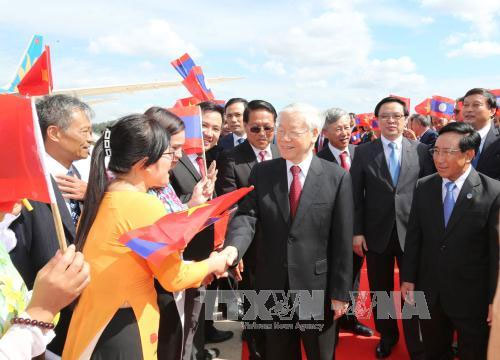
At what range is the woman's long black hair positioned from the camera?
161 cm

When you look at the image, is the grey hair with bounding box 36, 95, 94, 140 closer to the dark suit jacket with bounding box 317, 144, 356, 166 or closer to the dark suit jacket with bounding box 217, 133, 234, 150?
the dark suit jacket with bounding box 317, 144, 356, 166

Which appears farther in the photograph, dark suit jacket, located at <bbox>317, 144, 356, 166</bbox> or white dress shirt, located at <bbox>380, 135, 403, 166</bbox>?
dark suit jacket, located at <bbox>317, 144, 356, 166</bbox>

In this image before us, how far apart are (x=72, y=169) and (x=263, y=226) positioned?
50.0 inches

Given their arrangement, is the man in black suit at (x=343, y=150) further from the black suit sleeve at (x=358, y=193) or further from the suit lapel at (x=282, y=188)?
the suit lapel at (x=282, y=188)

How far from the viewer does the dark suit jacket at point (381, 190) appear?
3281mm

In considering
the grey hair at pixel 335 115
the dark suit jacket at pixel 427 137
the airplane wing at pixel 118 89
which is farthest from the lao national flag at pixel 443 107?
the airplane wing at pixel 118 89

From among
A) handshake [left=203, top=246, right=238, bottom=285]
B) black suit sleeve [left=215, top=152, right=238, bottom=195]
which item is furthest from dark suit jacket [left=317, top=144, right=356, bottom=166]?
handshake [left=203, top=246, right=238, bottom=285]

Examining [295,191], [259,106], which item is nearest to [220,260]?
[295,191]

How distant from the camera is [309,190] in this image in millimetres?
2363

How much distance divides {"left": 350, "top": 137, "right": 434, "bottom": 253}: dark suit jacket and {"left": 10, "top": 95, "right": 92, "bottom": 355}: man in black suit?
6.99ft

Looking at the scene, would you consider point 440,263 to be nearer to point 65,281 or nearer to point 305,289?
point 305,289

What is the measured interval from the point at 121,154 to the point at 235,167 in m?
1.81

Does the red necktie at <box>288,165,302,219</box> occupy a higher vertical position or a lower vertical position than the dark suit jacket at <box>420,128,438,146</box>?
lower

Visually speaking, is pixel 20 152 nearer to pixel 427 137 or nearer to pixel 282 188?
pixel 282 188
